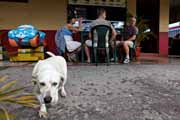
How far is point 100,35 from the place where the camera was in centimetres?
612

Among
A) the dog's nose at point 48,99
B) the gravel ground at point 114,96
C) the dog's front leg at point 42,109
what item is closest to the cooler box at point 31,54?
the gravel ground at point 114,96

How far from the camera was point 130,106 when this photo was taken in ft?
10.6

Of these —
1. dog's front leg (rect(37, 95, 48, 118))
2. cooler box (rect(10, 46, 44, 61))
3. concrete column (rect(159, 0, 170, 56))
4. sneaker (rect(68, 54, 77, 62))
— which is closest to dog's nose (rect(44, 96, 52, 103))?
dog's front leg (rect(37, 95, 48, 118))

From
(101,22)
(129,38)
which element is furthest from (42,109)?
(129,38)

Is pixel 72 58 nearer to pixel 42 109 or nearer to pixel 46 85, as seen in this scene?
pixel 42 109

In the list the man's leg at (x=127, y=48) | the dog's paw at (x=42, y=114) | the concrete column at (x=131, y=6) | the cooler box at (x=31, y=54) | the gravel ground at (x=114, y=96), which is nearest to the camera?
the dog's paw at (x=42, y=114)

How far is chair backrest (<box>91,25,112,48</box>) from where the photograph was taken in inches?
241

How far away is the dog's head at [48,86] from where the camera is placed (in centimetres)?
269

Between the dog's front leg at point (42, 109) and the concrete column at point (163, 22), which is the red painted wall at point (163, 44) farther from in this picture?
the dog's front leg at point (42, 109)

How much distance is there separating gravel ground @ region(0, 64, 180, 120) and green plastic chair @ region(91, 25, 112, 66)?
104cm

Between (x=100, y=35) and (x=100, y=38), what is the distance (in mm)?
66

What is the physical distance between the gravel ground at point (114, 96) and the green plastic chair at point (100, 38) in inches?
41.1

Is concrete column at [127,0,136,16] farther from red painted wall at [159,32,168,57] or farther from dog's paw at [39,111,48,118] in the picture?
dog's paw at [39,111,48,118]

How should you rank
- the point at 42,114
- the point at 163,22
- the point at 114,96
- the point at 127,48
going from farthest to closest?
the point at 163,22 < the point at 127,48 < the point at 114,96 < the point at 42,114
